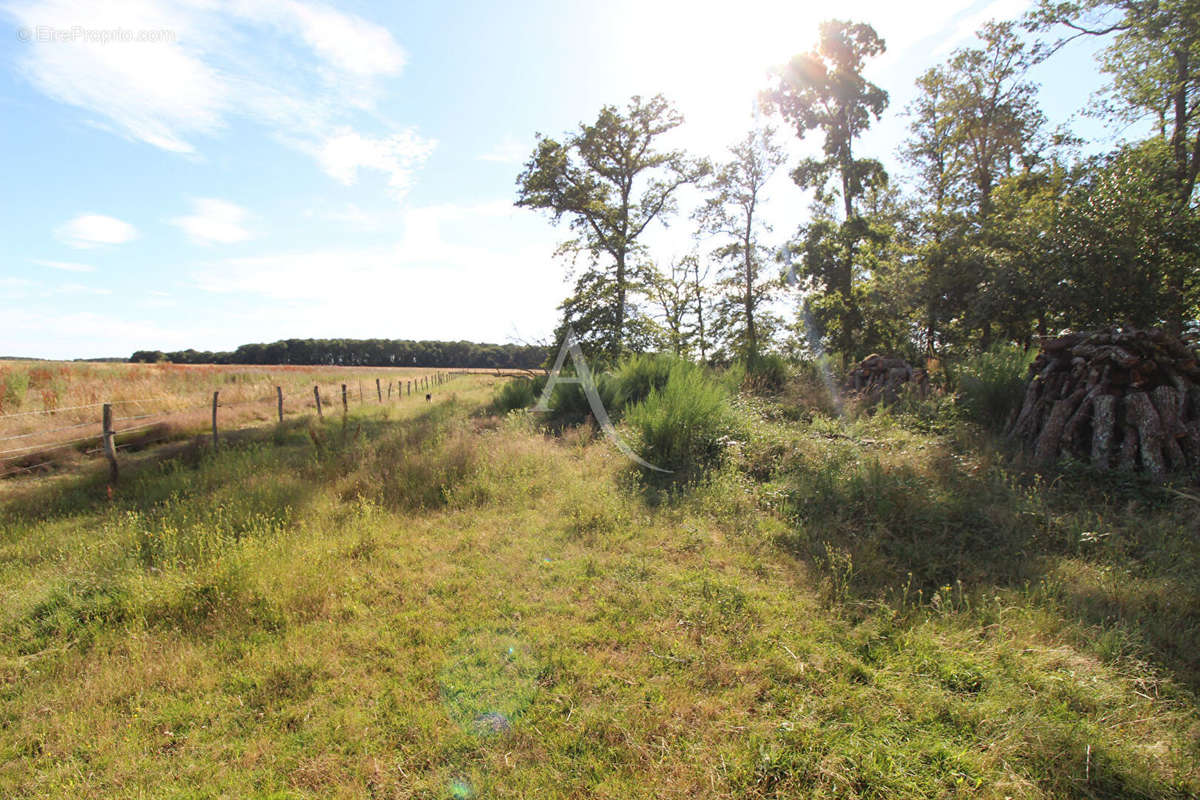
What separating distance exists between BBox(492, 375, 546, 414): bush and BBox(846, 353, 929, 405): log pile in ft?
25.7

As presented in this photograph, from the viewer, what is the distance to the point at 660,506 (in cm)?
559

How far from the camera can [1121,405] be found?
5223 mm

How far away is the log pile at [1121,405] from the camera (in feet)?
16.1

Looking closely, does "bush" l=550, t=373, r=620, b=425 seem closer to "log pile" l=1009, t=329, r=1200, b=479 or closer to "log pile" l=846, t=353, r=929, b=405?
"log pile" l=846, t=353, r=929, b=405

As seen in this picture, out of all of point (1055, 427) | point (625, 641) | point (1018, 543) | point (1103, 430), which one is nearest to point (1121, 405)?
point (1103, 430)

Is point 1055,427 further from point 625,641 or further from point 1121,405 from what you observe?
point 625,641

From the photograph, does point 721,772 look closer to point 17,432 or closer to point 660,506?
point 660,506

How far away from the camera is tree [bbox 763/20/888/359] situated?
17.0 metres

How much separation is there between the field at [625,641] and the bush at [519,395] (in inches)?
274

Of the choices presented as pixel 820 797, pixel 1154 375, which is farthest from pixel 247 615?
pixel 1154 375

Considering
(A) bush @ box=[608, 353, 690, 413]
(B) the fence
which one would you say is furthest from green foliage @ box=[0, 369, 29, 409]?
(A) bush @ box=[608, 353, 690, 413]

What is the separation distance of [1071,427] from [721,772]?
617cm

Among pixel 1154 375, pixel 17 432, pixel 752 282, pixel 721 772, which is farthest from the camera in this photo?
pixel 752 282

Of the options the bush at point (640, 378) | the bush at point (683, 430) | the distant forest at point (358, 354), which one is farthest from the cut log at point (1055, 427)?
the distant forest at point (358, 354)
